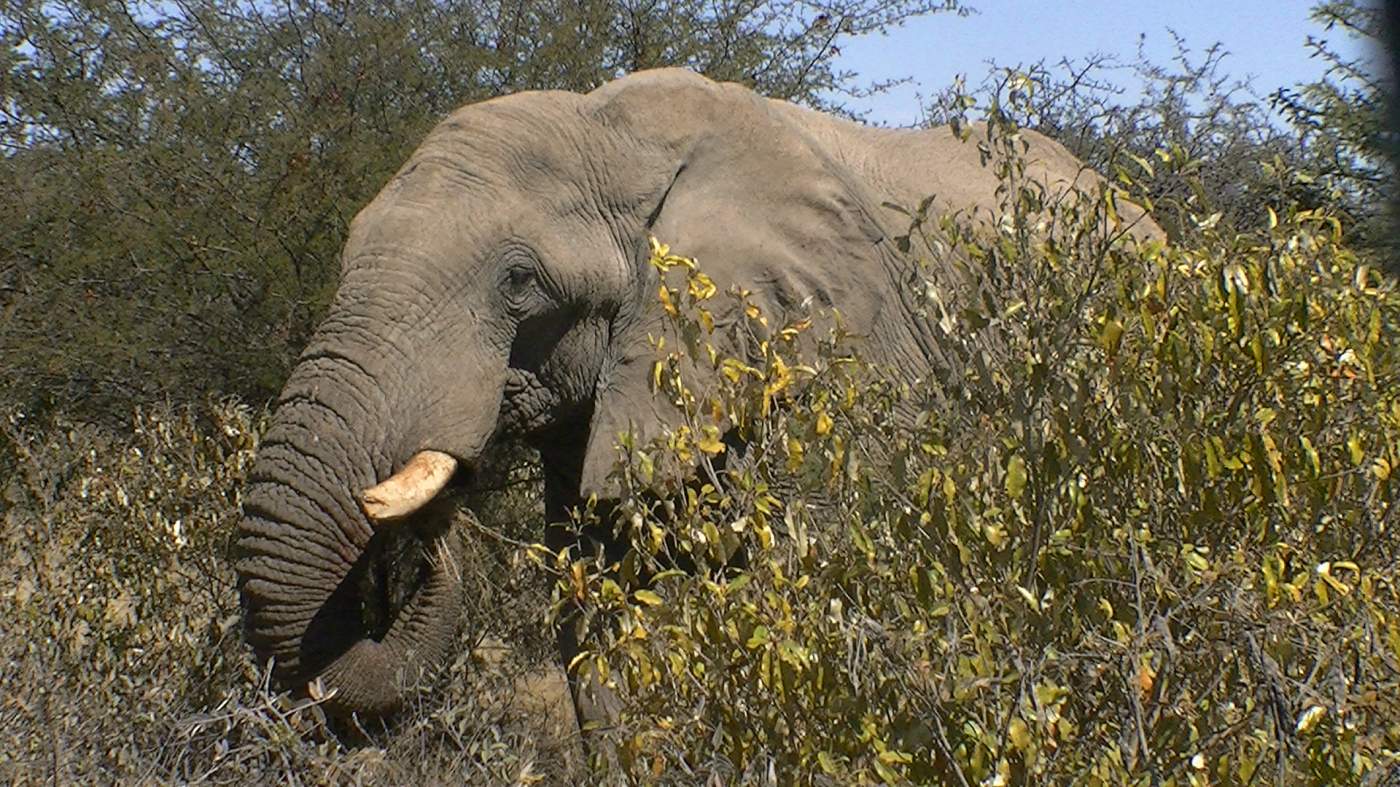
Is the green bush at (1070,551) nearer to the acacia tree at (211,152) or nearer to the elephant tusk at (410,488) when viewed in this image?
the elephant tusk at (410,488)

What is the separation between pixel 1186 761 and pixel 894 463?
24.8 inches

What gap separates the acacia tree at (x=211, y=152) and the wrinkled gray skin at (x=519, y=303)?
1607mm

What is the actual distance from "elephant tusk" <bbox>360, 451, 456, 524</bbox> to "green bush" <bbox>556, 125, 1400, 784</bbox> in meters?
1.22

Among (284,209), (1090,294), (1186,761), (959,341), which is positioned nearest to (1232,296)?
(1090,294)

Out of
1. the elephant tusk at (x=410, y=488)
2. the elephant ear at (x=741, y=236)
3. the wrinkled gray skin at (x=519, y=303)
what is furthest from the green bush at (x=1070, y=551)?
the elephant ear at (x=741, y=236)

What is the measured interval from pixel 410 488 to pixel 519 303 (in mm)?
588

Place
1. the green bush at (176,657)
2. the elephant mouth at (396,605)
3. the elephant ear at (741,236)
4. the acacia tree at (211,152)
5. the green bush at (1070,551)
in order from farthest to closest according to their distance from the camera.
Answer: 1. the acacia tree at (211,152)
2. the elephant ear at (741,236)
3. the elephant mouth at (396,605)
4. the green bush at (176,657)
5. the green bush at (1070,551)

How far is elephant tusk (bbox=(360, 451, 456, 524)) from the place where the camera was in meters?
4.27

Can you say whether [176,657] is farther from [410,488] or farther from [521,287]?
[521,287]

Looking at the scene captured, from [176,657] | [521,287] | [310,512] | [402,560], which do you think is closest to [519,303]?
[521,287]

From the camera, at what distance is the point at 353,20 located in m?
7.06

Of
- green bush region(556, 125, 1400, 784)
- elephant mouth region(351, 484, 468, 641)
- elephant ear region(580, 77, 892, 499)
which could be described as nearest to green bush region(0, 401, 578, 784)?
elephant mouth region(351, 484, 468, 641)

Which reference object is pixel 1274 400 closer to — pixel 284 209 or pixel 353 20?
pixel 284 209

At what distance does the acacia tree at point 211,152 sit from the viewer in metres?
6.45
